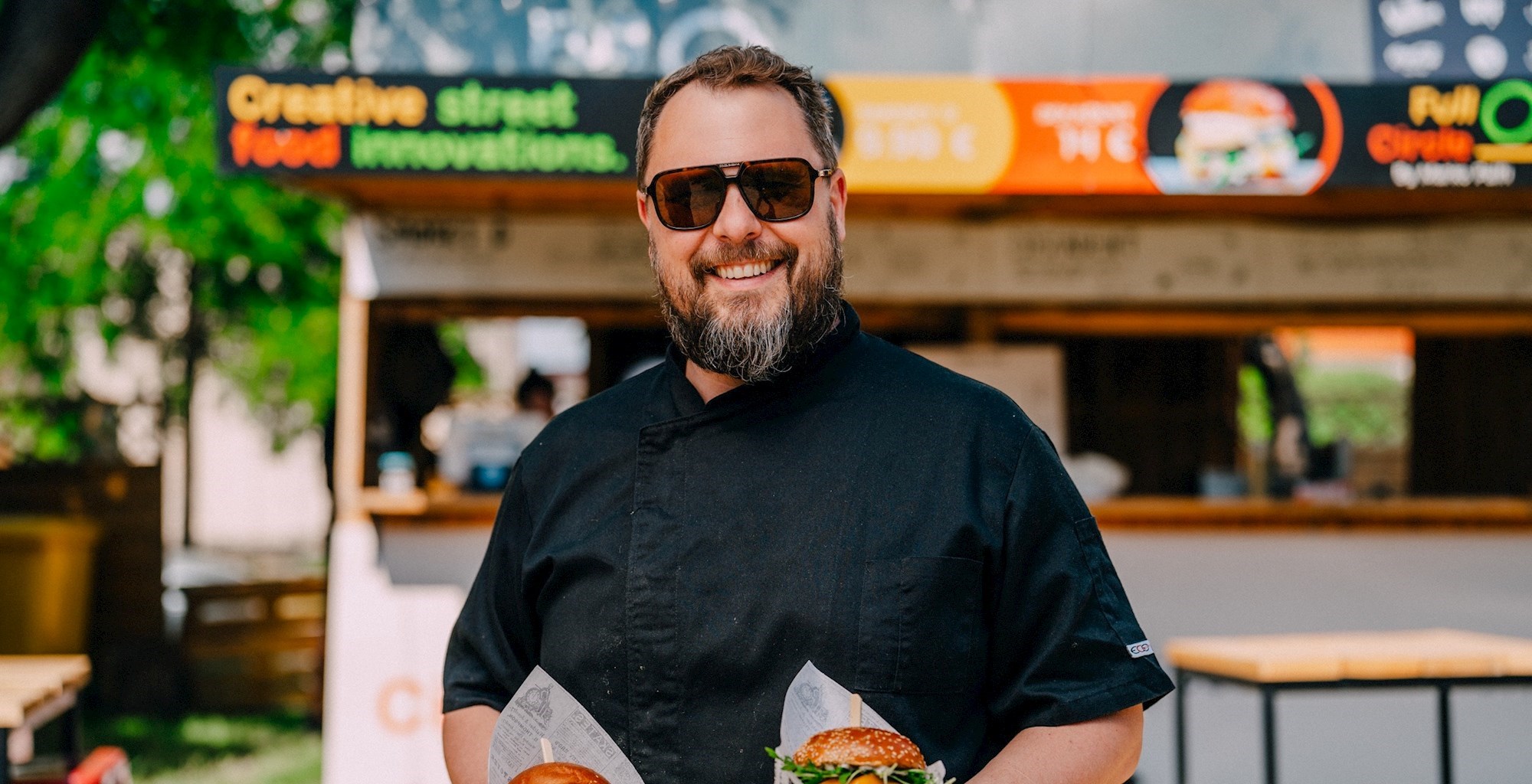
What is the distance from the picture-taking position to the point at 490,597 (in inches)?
79.4

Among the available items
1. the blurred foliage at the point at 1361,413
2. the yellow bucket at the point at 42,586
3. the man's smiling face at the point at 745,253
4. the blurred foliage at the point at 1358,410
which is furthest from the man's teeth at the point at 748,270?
the blurred foliage at the point at 1361,413

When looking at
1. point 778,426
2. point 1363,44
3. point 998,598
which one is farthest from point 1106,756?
point 1363,44

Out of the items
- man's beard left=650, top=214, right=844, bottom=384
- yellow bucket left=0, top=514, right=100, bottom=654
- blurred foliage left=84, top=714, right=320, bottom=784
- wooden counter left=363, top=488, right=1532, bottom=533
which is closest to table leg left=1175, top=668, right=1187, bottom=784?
wooden counter left=363, top=488, right=1532, bottom=533

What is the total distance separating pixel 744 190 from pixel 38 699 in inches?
144

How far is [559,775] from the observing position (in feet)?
5.49

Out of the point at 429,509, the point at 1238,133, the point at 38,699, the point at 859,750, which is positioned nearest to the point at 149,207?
the point at 429,509

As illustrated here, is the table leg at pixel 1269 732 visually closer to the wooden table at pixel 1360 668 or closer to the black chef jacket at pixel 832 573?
the wooden table at pixel 1360 668

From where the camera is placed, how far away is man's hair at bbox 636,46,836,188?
1829mm

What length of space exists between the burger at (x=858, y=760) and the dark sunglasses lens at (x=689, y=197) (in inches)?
27.9

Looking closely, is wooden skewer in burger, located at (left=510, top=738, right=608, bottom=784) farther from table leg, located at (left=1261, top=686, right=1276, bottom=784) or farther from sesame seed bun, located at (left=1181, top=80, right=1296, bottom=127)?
sesame seed bun, located at (left=1181, top=80, right=1296, bottom=127)

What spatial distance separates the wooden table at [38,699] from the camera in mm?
4129

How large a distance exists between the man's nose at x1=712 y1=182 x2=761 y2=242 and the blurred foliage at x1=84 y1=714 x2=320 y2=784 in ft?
19.3

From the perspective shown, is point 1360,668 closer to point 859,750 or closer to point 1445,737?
point 1445,737

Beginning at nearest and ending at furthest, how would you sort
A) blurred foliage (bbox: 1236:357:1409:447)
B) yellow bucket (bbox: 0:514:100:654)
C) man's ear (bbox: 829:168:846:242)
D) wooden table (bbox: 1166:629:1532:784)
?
1. man's ear (bbox: 829:168:846:242)
2. wooden table (bbox: 1166:629:1532:784)
3. yellow bucket (bbox: 0:514:100:654)
4. blurred foliage (bbox: 1236:357:1409:447)
